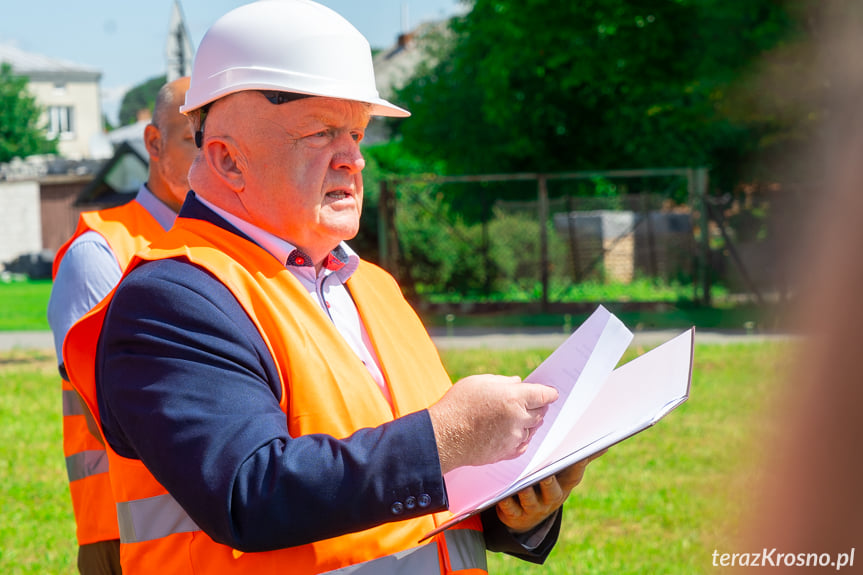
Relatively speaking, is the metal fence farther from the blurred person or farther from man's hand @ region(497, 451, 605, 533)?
the blurred person

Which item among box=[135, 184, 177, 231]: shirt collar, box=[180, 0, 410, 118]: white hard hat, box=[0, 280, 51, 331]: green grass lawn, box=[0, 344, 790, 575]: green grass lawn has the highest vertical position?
box=[180, 0, 410, 118]: white hard hat

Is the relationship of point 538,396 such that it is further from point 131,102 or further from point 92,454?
point 131,102

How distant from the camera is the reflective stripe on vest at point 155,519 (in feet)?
5.84

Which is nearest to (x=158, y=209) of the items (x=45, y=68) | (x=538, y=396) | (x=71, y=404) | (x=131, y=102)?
(x=71, y=404)

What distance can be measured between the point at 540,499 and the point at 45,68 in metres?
75.0

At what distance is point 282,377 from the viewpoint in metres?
1.73

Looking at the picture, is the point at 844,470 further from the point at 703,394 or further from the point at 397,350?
the point at 703,394

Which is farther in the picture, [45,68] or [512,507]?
[45,68]

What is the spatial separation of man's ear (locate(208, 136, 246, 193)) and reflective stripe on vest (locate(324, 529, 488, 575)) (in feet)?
2.56

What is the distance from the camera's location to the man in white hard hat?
157cm

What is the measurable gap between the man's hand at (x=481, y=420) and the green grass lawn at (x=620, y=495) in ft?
6.12

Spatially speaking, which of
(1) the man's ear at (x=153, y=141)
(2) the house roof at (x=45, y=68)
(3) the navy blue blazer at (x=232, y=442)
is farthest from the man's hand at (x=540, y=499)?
(2) the house roof at (x=45, y=68)

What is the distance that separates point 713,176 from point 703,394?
655 inches

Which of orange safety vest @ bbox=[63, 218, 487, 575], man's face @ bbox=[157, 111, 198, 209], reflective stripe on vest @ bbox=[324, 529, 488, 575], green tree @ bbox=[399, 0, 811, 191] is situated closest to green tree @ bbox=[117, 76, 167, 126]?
green tree @ bbox=[399, 0, 811, 191]
